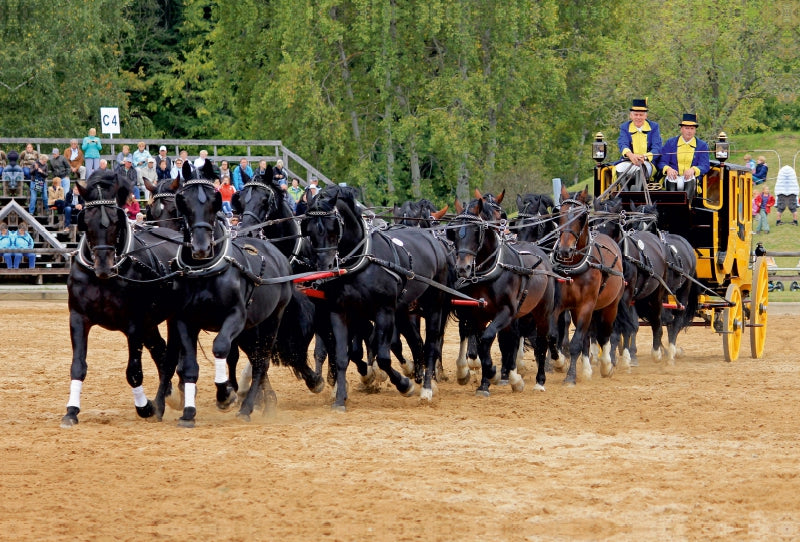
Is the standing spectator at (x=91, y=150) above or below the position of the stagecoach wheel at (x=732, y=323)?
above

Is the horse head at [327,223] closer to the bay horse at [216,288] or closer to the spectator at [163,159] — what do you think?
the bay horse at [216,288]

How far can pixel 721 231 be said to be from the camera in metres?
17.3

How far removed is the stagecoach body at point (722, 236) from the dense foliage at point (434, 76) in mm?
19593

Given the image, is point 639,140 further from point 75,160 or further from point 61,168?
point 61,168

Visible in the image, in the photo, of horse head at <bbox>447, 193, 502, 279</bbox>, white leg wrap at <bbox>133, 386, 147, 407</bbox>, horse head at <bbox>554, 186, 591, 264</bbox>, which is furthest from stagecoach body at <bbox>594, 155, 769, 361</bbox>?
white leg wrap at <bbox>133, 386, 147, 407</bbox>

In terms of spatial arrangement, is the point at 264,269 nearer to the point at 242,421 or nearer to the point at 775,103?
the point at 242,421

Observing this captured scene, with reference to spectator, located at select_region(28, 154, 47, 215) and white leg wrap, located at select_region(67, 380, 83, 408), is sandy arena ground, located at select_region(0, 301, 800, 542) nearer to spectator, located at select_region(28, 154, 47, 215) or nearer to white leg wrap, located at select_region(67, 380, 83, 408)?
white leg wrap, located at select_region(67, 380, 83, 408)

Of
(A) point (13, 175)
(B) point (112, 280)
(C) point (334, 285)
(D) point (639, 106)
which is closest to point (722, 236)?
(D) point (639, 106)

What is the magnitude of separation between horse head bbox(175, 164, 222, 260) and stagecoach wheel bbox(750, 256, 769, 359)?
9562mm

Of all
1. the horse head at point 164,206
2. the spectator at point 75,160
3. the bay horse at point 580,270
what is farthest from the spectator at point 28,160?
the bay horse at point 580,270

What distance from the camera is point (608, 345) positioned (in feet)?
50.3

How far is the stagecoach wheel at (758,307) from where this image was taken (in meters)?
17.7

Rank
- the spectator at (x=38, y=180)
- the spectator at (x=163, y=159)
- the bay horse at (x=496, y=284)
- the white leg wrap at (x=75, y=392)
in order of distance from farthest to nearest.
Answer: the spectator at (x=38, y=180), the spectator at (x=163, y=159), the bay horse at (x=496, y=284), the white leg wrap at (x=75, y=392)

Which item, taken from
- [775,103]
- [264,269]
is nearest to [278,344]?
[264,269]
